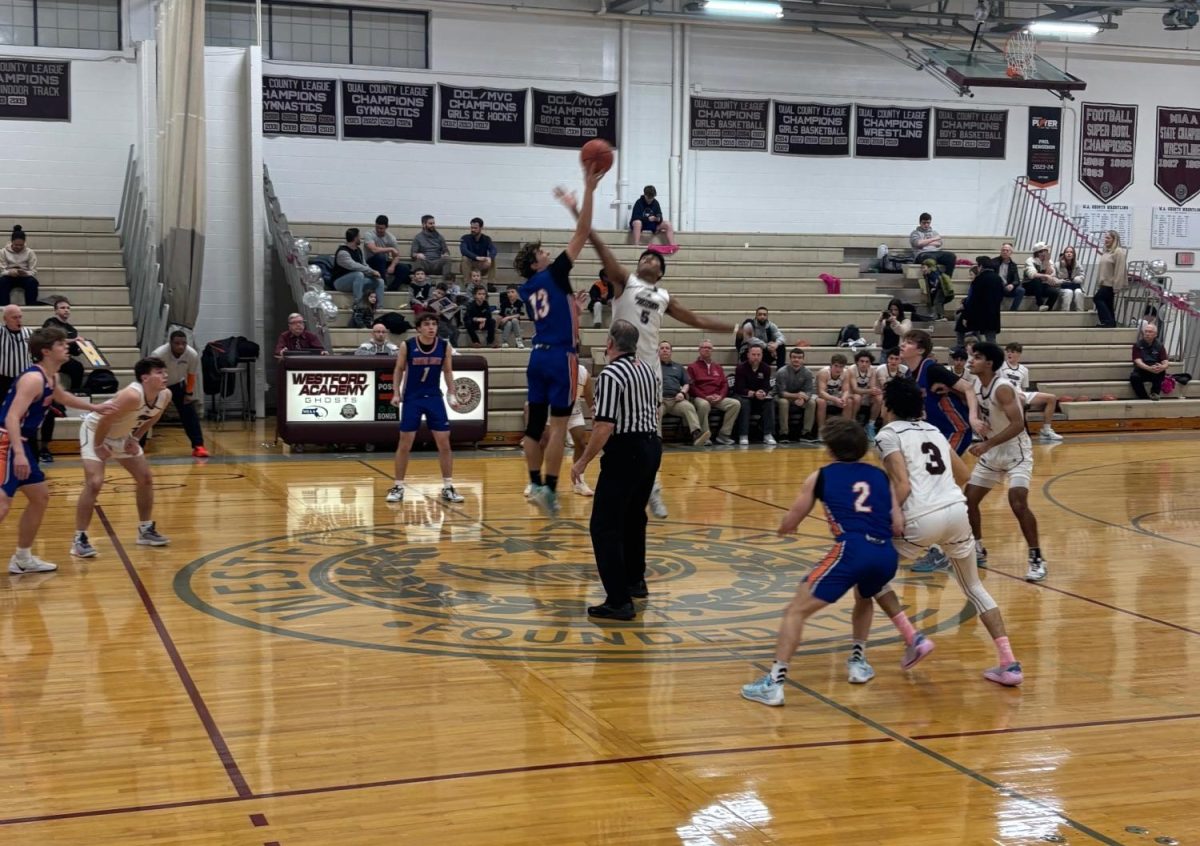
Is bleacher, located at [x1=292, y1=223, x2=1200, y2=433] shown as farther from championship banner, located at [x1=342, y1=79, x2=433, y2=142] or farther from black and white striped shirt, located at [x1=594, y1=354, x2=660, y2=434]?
black and white striped shirt, located at [x1=594, y1=354, x2=660, y2=434]

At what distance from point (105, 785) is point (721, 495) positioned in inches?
330

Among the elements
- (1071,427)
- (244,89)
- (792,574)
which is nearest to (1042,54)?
(1071,427)

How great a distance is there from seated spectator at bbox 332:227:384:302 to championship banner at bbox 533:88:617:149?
17.7 ft

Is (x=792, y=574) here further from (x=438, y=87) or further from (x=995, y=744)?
(x=438, y=87)

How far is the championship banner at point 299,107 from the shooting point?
71.2ft

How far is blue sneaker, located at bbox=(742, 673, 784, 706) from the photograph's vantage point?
6.29 meters

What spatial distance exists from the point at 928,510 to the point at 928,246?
17.9 metres

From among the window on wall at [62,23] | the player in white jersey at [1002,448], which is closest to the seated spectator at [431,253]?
the window on wall at [62,23]

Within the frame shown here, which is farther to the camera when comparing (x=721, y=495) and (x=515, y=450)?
(x=515, y=450)

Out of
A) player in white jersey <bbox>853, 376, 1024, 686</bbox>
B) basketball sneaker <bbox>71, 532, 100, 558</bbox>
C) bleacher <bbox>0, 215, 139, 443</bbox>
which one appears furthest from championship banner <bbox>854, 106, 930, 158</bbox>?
player in white jersey <bbox>853, 376, 1024, 686</bbox>

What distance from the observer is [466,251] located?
66.5 feet

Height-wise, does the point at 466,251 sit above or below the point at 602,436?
above

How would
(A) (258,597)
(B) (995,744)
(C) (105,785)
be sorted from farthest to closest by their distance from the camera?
(A) (258,597)
(B) (995,744)
(C) (105,785)

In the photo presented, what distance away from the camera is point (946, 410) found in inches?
369
